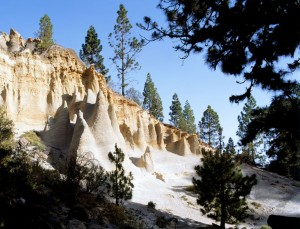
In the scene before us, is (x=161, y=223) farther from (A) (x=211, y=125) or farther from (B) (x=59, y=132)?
(A) (x=211, y=125)

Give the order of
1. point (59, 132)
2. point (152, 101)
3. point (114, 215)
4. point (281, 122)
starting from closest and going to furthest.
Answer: point (281, 122) < point (114, 215) < point (59, 132) < point (152, 101)

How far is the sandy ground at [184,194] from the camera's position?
21453mm

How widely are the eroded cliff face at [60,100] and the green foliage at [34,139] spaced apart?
770 millimetres

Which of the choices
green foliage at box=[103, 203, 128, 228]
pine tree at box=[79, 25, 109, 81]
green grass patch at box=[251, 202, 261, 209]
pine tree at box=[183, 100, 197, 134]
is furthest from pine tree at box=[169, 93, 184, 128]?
green foliage at box=[103, 203, 128, 228]

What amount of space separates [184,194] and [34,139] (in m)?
12.8

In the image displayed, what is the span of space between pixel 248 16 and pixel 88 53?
43574 millimetres

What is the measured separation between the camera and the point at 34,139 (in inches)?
931

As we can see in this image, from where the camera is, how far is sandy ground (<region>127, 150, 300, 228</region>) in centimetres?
2145

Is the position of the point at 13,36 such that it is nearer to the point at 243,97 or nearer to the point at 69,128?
the point at 69,128

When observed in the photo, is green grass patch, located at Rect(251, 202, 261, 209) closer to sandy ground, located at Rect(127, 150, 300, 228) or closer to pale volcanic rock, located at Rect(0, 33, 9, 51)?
sandy ground, located at Rect(127, 150, 300, 228)

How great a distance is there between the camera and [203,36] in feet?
23.0

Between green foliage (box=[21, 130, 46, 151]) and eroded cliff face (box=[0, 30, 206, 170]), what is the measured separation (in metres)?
0.77

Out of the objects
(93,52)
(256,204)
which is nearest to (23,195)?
(256,204)

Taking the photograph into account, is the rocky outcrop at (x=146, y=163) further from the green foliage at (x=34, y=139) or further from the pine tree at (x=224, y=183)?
the pine tree at (x=224, y=183)
